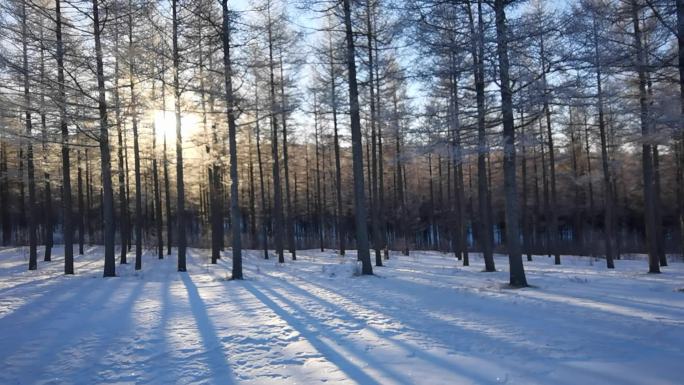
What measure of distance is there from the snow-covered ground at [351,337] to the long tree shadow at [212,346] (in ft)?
0.06

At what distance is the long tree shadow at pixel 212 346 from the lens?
438 cm

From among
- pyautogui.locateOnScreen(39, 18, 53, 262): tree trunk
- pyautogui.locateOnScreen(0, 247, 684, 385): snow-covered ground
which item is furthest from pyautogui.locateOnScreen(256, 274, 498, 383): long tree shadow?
pyautogui.locateOnScreen(39, 18, 53, 262): tree trunk

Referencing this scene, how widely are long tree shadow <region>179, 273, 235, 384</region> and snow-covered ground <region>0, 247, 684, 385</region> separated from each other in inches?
0.8

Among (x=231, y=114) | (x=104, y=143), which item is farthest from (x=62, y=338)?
(x=104, y=143)

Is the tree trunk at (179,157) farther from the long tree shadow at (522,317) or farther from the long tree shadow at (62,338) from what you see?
the long tree shadow at (522,317)

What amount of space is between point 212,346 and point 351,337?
1648mm

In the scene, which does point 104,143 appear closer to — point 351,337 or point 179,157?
point 179,157

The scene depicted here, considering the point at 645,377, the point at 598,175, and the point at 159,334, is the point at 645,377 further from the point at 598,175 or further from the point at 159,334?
the point at 598,175

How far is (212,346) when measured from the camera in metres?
5.43

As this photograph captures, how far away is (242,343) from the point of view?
5535mm

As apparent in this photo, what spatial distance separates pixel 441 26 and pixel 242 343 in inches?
328

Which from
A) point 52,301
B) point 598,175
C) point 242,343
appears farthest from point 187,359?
point 598,175

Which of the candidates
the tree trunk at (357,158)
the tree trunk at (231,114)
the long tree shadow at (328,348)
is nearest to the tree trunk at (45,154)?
the tree trunk at (231,114)

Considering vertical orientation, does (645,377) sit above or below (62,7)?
below
